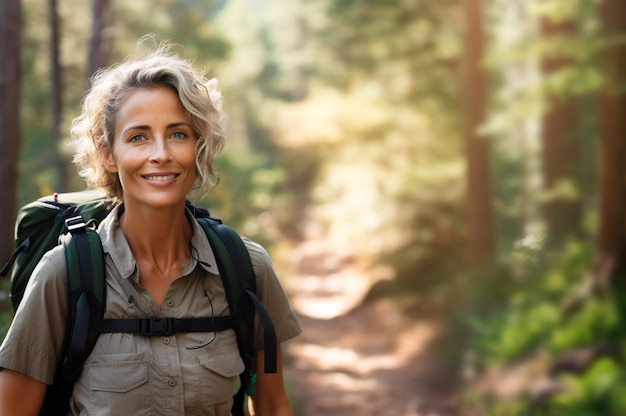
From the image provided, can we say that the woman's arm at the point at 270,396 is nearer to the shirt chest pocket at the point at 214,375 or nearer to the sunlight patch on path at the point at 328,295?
the shirt chest pocket at the point at 214,375

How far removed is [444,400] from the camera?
35.9 feet

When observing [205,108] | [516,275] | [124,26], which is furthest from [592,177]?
[205,108]

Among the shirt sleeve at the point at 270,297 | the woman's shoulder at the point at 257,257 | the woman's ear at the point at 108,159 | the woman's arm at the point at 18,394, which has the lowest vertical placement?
the woman's arm at the point at 18,394

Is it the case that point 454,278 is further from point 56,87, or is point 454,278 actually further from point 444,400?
point 56,87

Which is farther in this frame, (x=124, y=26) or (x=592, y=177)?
(x=124, y=26)

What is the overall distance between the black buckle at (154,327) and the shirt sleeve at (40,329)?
0.67 feet

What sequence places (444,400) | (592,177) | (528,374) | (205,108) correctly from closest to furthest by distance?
(205,108) → (528,374) → (444,400) → (592,177)

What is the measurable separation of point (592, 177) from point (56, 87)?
11123 millimetres

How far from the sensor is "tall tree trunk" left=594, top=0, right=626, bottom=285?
30.6ft

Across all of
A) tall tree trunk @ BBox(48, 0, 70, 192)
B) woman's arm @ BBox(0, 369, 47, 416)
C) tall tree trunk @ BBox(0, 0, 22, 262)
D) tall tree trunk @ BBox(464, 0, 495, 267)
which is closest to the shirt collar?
woman's arm @ BBox(0, 369, 47, 416)

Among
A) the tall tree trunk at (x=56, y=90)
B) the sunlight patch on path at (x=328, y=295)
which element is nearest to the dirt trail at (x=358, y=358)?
the sunlight patch on path at (x=328, y=295)

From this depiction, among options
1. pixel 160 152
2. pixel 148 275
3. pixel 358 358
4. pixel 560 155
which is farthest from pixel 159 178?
pixel 358 358

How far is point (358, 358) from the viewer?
13.6 metres

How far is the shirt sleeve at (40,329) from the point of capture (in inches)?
78.8
